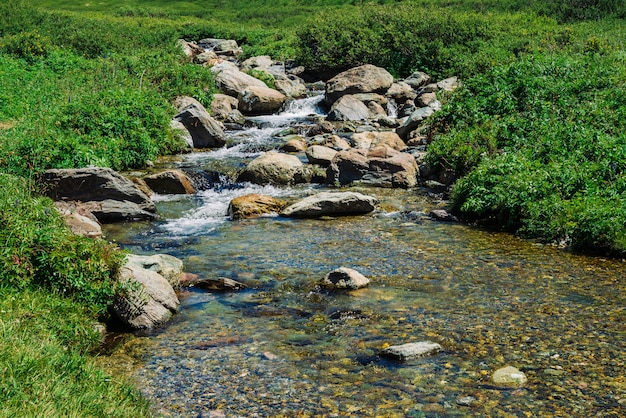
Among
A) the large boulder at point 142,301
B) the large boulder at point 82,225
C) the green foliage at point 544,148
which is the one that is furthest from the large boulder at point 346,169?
the large boulder at point 142,301

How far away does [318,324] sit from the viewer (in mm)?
8969

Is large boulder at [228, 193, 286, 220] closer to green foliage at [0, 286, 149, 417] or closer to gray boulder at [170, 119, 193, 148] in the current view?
gray boulder at [170, 119, 193, 148]

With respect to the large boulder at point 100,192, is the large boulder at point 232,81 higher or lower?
higher

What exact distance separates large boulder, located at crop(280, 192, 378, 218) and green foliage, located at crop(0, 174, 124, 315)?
22.3ft

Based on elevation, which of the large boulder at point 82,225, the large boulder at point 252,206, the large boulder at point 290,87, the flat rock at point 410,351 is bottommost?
the large boulder at point 252,206

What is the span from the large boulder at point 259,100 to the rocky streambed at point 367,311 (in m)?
10.9

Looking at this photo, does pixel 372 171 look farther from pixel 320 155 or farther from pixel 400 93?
pixel 400 93

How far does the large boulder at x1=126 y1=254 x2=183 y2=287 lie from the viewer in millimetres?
10016

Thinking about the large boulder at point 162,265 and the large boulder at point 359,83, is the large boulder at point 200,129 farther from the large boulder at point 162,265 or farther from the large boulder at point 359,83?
the large boulder at point 162,265

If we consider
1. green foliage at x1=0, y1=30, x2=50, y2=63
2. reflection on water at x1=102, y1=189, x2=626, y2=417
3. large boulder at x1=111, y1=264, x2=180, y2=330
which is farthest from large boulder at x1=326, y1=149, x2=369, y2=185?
green foliage at x1=0, y1=30, x2=50, y2=63

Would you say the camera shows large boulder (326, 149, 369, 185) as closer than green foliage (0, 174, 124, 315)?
No

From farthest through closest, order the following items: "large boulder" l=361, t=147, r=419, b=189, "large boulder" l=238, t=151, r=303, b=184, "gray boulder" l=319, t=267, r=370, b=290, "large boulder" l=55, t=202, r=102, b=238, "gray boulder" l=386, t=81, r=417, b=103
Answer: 1. "gray boulder" l=386, t=81, r=417, b=103
2. "large boulder" l=238, t=151, r=303, b=184
3. "large boulder" l=361, t=147, r=419, b=189
4. "large boulder" l=55, t=202, r=102, b=238
5. "gray boulder" l=319, t=267, r=370, b=290

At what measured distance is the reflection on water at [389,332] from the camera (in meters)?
6.85

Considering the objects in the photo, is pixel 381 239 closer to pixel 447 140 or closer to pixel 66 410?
pixel 447 140
